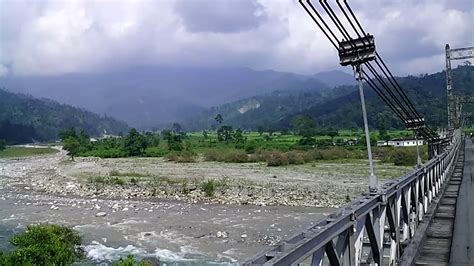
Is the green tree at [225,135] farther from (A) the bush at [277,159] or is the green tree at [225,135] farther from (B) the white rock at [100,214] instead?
(B) the white rock at [100,214]

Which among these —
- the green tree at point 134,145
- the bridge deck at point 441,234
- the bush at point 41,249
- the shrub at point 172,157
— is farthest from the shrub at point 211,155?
the bridge deck at point 441,234

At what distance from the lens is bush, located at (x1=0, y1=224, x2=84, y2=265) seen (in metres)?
14.8

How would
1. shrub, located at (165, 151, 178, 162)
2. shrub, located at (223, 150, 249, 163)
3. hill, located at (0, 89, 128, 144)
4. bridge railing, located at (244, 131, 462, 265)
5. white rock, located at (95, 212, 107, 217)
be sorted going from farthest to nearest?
hill, located at (0, 89, 128, 144)
shrub, located at (165, 151, 178, 162)
shrub, located at (223, 150, 249, 163)
white rock, located at (95, 212, 107, 217)
bridge railing, located at (244, 131, 462, 265)

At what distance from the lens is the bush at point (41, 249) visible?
14.8 m

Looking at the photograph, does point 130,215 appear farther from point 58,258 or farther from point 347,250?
point 347,250

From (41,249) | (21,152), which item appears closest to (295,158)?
(41,249)

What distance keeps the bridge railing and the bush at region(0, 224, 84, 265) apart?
464 inches

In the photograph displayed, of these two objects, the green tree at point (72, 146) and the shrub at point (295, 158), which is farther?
the green tree at point (72, 146)

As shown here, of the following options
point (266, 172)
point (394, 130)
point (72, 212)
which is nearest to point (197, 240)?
point (72, 212)

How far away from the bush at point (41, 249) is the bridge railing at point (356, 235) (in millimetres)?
11777

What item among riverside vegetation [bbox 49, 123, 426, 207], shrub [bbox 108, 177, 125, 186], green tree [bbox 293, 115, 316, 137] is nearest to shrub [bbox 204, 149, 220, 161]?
riverside vegetation [bbox 49, 123, 426, 207]

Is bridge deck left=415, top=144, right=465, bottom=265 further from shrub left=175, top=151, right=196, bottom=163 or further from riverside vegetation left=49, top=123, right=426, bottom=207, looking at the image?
shrub left=175, top=151, right=196, bottom=163

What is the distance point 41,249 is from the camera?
50.8 ft

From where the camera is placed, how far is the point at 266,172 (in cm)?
5112
